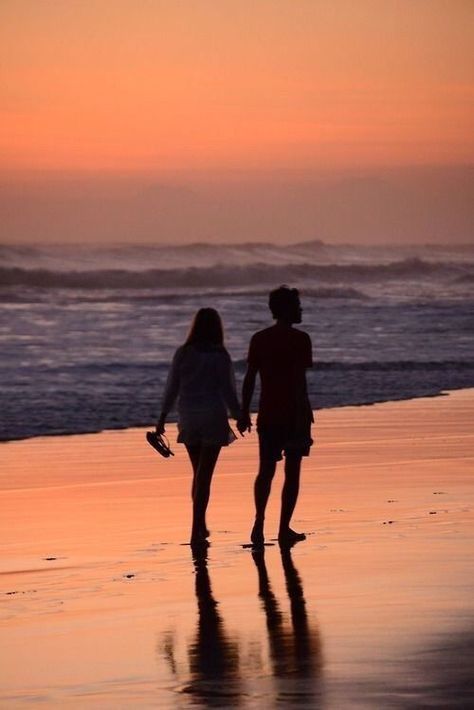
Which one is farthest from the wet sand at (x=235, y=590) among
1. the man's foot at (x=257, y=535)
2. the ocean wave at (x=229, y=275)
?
the ocean wave at (x=229, y=275)

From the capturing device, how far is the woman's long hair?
11.6 metres

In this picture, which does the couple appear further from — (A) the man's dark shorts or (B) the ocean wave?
(B) the ocean wave

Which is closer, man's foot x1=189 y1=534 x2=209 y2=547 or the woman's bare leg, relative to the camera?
man's foot x1=189 y1=534 x2=209 y2=547

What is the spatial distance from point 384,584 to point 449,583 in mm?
331

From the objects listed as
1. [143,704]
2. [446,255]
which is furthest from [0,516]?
[446,255]

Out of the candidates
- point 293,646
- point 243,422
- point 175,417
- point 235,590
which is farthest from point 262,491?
point 175,417

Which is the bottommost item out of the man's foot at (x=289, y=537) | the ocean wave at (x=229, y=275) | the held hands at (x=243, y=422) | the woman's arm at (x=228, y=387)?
the ocean wave at (x=229, y=275)

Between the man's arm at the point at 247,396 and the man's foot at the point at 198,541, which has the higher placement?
the man's arm at the point at 247,396

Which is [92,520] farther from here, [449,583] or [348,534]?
[449,583]

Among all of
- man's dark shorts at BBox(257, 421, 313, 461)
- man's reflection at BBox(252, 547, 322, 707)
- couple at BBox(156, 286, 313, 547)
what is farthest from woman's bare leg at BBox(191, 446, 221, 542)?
man's reflection at BBox(252, 547, 322, 707)

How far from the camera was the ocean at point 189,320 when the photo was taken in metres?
26.5

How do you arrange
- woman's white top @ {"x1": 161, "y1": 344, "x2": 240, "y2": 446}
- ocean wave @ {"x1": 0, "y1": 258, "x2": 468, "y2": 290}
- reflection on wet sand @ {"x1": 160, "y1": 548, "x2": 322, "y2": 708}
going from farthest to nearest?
ocean wave @ {"x1": 0, "y1": 258, "x2": 468, "y2": 290}
woman's white top @ {"x1": 161, "y1": 344, "x2": 240, "y2": 446}
reflection on wet sand @ {"x1": 160, "y1": 548, "x2": 322, "y2": 708}

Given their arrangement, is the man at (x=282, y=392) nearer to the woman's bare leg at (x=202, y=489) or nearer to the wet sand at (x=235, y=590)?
the woman's bare leg at (x=202, y=489)

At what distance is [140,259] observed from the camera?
372ft
